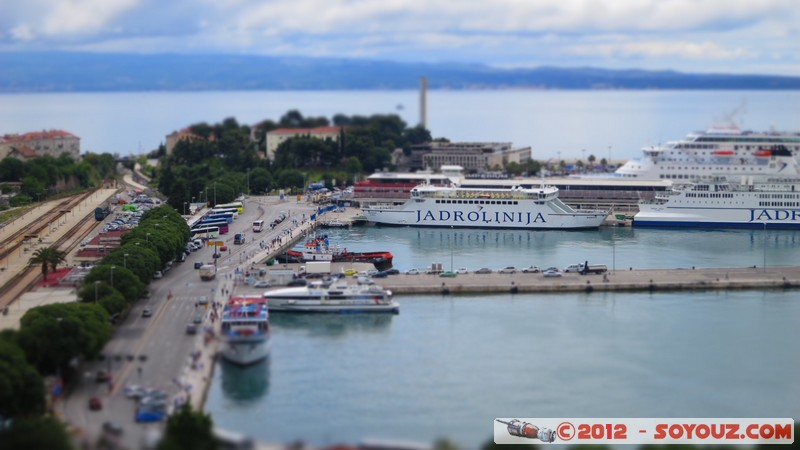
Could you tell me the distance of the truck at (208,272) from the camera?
A: 24656 millimetres

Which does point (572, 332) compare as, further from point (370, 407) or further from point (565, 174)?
point (565, 174)

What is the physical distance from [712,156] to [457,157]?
1316cm

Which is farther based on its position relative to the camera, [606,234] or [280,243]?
[606,234]

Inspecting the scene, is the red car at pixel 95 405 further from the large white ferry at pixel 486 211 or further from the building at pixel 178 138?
the building at pixel 178 138

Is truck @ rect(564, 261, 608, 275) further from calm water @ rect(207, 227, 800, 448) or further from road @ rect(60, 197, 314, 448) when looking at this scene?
road @ rect(60, 197, 314, 448)

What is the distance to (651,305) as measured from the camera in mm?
23234

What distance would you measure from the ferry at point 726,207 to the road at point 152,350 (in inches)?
587

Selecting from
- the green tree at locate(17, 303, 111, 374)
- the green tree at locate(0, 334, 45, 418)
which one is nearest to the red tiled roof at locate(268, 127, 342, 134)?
the green tree at locate(17, 303, 111, 374)

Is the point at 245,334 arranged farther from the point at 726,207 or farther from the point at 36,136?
the point at 36,136

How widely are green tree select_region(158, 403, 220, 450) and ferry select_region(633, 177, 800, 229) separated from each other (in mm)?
24421

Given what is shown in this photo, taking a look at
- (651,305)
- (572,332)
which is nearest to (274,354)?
(572,332)

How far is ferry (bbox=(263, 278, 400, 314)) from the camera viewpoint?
22234 millimetres

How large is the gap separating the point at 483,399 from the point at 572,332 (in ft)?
15.2

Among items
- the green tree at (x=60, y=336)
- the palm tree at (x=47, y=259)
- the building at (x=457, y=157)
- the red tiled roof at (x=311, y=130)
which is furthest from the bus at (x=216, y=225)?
the red tiled roof at (x=311, y=130)
